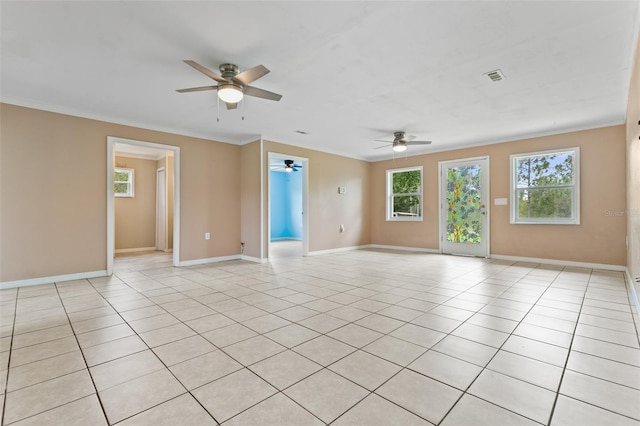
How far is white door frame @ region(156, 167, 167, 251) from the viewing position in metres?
7.38

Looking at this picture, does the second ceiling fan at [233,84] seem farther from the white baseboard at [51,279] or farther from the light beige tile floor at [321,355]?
the white baseboard at [51,279]

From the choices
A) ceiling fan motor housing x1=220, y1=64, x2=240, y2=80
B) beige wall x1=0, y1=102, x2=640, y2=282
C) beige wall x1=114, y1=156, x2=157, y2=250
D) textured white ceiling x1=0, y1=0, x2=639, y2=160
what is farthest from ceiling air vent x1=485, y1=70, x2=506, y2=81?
beige wall x1=114, y1=156, x2=157, y2=250

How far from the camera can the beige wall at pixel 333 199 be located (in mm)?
6713

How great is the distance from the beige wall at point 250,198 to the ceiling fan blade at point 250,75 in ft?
9.58

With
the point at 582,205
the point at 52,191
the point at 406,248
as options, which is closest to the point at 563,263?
the point at 582,205

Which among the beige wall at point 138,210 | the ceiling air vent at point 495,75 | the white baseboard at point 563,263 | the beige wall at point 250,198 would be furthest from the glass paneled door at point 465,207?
the beige wall at point 138,210

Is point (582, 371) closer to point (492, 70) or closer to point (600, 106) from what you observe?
point (492, 70)

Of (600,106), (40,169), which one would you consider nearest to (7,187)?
(40,169)

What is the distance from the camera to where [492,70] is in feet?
10.4

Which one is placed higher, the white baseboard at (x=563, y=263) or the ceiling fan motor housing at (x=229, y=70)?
the ceiling fan motor housing at (x=229, y=70)

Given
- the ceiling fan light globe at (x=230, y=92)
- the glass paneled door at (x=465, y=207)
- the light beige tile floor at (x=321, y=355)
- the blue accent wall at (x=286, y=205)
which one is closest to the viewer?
the light beige tile floor at (x=321, y=355)

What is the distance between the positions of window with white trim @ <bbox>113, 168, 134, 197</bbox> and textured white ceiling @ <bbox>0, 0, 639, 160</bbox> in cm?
310

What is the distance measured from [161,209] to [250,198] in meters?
3.06

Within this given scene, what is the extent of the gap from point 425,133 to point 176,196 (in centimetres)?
485
